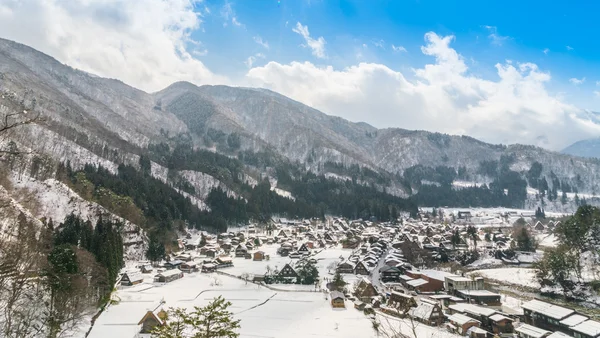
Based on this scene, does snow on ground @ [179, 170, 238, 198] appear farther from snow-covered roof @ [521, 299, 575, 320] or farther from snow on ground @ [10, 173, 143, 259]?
snow-covered roof @ [521, 299, 575, 320]

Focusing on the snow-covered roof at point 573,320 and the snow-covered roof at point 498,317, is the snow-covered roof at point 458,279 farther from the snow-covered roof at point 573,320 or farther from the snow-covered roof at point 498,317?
the snow-covered roof at point 573,320

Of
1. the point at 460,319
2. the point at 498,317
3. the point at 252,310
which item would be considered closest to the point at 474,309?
the point at 498,317

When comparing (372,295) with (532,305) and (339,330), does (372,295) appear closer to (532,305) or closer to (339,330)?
(339,330)

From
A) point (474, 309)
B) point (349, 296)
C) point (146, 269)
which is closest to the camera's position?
point (474, 309)

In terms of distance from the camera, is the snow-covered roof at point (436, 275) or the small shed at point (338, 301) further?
the snow-covered roof at point (436, 275)

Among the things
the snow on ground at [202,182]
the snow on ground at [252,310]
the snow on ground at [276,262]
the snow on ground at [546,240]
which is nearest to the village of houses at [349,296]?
the snow on ground at [252,310]

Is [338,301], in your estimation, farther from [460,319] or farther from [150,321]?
[150,321]

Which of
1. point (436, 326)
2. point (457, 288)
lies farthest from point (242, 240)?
point (436, 326)
